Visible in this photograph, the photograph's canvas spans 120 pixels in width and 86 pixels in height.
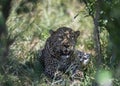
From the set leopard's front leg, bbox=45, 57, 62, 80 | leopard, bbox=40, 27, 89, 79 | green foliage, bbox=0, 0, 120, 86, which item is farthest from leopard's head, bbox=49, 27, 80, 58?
green foliage, bbox=0, 0, 120, 86

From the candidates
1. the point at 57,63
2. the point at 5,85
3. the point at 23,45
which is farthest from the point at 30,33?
the point at 5,85

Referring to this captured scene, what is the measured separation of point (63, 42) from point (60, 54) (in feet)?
0.46

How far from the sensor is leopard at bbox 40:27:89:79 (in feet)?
18.7

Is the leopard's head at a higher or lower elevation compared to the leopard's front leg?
higher

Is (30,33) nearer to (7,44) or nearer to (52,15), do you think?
(52,15)

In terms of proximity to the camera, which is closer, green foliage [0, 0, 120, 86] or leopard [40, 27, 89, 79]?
green foliage [0, 0, 120, 86]

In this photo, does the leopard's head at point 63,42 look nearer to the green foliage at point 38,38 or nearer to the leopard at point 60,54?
the leopard at point 60,54

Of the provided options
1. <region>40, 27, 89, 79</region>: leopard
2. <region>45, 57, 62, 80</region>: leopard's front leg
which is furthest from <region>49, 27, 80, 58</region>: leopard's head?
<region>45, 57, 62, 80</region>: leopard's front leg

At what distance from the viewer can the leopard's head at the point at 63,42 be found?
5.69 metres

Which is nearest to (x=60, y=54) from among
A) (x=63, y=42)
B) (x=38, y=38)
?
(x=63, y=42)

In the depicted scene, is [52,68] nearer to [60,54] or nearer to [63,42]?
[60,54]

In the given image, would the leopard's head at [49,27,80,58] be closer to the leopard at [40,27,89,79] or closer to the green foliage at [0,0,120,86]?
the leopard at [40,27,89,79]

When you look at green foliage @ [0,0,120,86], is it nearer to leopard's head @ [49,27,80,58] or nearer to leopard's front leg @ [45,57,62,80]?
leopard's front leg @ [45,57,62,80]

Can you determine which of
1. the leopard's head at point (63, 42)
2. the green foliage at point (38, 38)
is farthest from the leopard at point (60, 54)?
the green foliage at point (38, 38)
